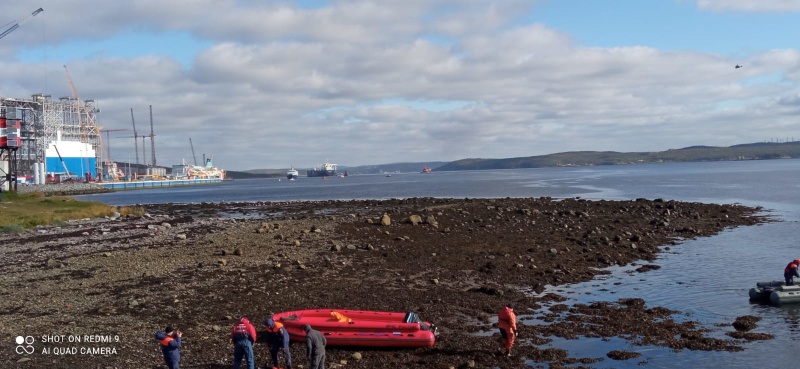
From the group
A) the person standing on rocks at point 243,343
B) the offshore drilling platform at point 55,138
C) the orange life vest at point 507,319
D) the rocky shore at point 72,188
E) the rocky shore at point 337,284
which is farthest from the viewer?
the offshore drilling platform at point 55,138

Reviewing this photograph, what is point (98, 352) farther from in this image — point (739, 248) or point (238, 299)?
point (739, 248)

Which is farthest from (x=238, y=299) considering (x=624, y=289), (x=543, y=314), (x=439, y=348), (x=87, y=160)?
(x=87, y=160)

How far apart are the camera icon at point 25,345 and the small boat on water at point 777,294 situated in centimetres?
2400

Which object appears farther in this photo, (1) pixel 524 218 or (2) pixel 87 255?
(1) pixel 524 218

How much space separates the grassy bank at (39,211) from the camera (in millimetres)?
51719

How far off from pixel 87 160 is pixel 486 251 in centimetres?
17750

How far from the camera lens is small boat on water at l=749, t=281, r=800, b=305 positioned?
2270 centimetres

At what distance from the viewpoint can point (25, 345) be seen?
1723cm

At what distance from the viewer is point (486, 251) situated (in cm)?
3438

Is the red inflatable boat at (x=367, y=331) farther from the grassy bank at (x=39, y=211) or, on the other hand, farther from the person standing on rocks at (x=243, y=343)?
the grassy bank at (x=39, y=211)

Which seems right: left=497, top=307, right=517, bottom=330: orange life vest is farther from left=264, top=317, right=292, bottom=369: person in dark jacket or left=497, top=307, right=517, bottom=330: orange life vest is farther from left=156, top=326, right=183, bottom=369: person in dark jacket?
left=156, top=326, right=183, bottom=369: person in dark jacket

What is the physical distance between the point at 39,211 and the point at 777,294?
60357 mm

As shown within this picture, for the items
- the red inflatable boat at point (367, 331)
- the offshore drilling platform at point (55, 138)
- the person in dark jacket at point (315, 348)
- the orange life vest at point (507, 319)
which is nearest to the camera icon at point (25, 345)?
the red inflatable boat at point (367, 331)

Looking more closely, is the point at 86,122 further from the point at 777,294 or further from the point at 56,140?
the point at 777,294
